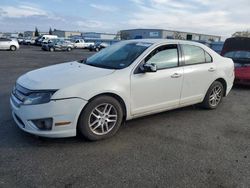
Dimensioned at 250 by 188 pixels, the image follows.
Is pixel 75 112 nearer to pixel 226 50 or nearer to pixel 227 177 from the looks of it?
pixel 227 177

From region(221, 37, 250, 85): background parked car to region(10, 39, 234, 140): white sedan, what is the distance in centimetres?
287

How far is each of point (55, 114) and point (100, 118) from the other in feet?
2.31

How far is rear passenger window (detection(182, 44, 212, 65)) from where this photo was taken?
16.2ft

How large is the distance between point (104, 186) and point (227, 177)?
1.46m

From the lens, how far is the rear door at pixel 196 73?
4.88 meters

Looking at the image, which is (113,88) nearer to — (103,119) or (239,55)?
(103,119)

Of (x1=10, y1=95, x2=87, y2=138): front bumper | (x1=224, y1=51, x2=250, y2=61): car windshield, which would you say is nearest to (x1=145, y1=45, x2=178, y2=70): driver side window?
(x1=10, y1=95, x2=87, y2=138): front bumper

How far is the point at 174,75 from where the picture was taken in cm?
460

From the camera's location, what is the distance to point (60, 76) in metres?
3.84

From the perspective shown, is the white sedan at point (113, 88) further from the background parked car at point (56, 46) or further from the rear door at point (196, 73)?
the background parked car at point (56, 46)

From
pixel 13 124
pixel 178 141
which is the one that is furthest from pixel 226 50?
pixel 13 124

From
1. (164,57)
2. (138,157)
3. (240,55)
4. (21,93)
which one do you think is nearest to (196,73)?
(164,57)

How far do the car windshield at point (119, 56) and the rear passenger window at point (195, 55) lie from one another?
0.86 m


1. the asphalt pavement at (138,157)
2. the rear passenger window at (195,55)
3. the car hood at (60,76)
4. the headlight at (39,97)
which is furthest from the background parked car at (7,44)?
the headlight at (39,97)
